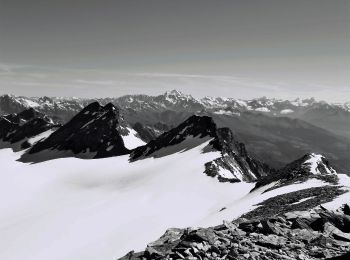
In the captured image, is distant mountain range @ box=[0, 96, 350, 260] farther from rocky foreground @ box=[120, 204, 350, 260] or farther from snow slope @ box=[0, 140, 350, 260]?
snow slope @ box=[0, 140, 350, 260]

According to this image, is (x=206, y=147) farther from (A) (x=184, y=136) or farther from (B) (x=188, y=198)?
(B) (x=188, y=198)

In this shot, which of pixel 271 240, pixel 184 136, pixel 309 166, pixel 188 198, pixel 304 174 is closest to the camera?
pixel 271 240

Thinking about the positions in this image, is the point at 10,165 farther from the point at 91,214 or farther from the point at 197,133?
the point at 91,214

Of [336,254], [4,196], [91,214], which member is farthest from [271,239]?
[4,196]

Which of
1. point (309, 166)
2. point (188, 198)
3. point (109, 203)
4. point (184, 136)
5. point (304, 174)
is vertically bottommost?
point (184, 136)

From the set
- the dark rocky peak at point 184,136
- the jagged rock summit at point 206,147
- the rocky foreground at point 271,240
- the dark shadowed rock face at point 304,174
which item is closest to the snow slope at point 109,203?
the dark shadowed rock face at point 304,174

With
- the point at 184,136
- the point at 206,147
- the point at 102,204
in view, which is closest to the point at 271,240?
the point at 102,204
